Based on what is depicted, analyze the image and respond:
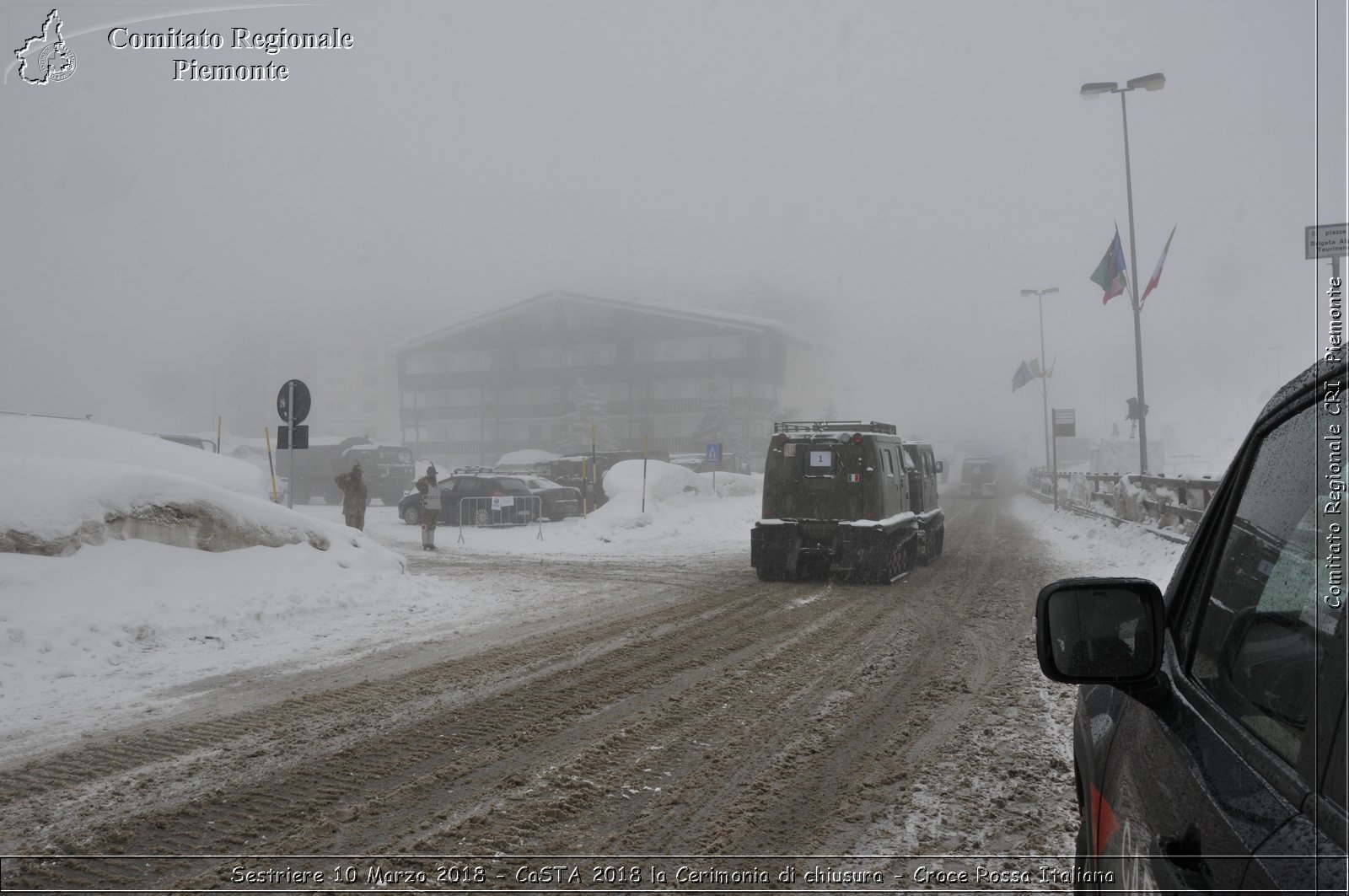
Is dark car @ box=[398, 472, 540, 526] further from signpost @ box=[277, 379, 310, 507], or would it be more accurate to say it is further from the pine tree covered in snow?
the pine tree covered in snow

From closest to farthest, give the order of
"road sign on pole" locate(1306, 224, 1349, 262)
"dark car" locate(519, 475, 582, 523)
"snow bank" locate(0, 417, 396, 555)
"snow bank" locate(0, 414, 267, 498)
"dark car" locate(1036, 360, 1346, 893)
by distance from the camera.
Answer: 1. "dark car" locate(1036, 360, 1346, 893)
2. "road sign on pole" locate(1306, 224, 1349, 262)
3. "snow bank" locate(0, 417, 396, 555)
4. "snow bank" locate(0, 414, 267, 498)
5. "dark car" locate(519, 475, 582, 523)

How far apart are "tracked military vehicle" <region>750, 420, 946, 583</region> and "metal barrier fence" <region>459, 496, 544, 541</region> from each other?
40.2 feet

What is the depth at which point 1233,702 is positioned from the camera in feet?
5.68

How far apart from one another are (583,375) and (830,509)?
60.1 meters

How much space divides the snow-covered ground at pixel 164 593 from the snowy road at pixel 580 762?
0.89 m

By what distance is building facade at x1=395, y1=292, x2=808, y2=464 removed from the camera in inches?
2795

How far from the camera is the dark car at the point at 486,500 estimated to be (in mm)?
25625

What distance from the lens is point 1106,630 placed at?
205 centimetres

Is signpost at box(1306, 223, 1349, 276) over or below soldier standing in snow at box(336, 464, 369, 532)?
over

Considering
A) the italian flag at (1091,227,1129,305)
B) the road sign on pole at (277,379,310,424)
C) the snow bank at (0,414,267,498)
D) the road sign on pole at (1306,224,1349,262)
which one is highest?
the italian flag at (1091,227,1129,305)

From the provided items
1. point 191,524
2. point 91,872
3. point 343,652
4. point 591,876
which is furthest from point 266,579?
point 591,876

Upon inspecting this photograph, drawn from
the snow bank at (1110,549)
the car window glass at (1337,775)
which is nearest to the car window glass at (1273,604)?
the car window glass at (1337,775)

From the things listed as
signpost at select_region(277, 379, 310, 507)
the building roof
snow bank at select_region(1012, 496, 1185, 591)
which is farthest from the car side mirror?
the building roof

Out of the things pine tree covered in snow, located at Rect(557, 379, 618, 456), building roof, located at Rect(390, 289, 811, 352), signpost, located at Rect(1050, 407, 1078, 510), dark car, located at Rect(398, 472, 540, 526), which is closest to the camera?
dark car, located at Rect(398, 472, 540, 526)
